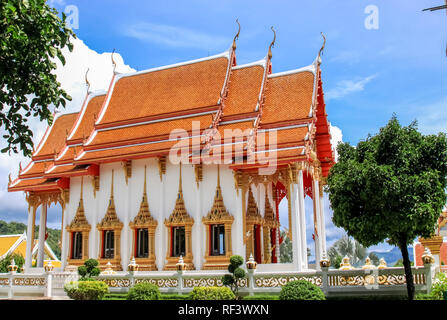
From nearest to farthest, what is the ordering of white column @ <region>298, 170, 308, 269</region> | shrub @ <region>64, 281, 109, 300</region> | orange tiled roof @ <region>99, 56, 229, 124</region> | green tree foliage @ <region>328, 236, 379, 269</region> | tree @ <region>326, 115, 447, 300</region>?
tree @ <region>326, 115, 447, 300</region>
shrub @ <region>64, 281, 109, 300</region>
white column @ <region>298, 170, 308, 269</region>
orange tiled roof @ <region>99, 56, 229, 124</region>
green tree foliage @ <region>328, 236, 379, 269</region>

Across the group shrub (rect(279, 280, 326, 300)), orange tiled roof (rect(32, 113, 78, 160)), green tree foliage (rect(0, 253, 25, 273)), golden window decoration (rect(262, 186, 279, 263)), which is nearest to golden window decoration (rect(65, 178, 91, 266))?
orange tiled roof (rect(32, 113, 78, 160))

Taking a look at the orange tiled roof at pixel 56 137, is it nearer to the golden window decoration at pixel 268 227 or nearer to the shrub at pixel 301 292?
the golden window decoration at pixel 268 227

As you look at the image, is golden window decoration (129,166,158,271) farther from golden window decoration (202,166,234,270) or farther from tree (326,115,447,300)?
tree (326,115,447,300)

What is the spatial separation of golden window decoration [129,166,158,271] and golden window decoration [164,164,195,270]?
2.14ft

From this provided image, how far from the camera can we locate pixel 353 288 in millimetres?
13102

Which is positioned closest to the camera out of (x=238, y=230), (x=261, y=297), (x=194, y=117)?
(x=261, y=297)

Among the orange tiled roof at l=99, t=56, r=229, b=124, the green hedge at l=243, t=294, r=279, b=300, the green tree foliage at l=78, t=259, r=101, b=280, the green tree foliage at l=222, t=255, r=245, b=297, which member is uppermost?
the orange tiled roof at l=99, t=56, r=229, b=124

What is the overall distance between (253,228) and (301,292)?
6709 mm

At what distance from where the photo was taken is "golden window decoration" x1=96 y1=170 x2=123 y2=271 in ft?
61.9

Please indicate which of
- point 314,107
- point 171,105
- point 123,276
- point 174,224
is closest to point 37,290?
point 123,276

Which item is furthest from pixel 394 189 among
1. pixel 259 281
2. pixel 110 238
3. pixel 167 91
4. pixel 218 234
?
pixel 167 91

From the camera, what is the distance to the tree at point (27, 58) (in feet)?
29.1

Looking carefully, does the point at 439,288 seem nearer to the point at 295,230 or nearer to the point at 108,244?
the point at 295,230

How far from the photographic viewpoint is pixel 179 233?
1830 cm
